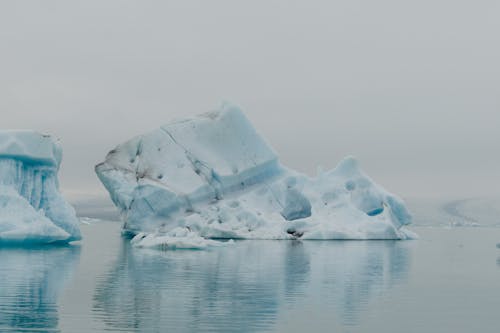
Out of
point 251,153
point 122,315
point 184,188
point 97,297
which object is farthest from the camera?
point 251,153

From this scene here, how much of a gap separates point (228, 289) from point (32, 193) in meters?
13.5

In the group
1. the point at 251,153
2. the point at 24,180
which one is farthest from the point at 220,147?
the point at 24,180

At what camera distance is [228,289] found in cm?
1093

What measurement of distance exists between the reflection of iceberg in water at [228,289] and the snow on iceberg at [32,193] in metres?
4.18

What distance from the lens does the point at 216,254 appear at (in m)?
19.8

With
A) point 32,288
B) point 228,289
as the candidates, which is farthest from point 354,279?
point 32,288

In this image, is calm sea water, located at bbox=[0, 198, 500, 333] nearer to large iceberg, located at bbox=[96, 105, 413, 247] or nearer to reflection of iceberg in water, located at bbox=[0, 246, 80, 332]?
reflection of iceberg in water, located at bbox=[0, 246, 80, 332]

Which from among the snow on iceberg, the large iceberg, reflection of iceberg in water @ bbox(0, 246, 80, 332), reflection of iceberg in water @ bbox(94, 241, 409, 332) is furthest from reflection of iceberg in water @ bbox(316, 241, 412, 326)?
the large iceberg

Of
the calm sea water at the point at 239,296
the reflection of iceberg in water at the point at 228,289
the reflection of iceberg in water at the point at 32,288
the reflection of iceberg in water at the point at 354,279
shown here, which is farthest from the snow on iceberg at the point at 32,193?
the reflection of iceberg in water at the point at 354,279

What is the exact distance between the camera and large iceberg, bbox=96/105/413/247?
2972cm

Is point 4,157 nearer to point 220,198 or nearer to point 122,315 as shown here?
point 220,198

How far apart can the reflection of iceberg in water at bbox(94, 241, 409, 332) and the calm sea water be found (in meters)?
0.02

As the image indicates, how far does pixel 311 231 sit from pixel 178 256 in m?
13.2

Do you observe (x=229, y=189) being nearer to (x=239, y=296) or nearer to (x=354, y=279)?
(x=354, y=279)
